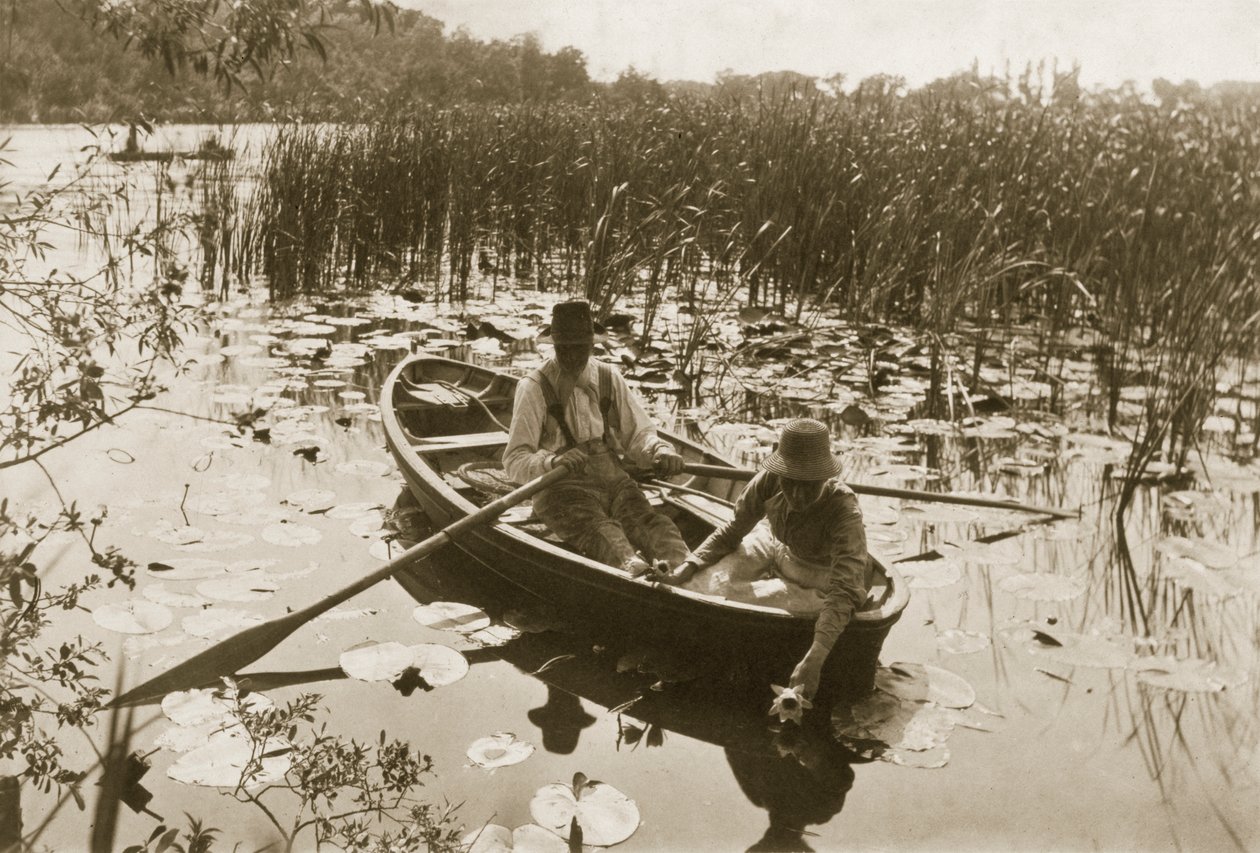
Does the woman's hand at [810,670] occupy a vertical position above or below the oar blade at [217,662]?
above

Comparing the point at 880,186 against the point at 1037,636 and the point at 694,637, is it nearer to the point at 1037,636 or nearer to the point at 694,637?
the point at 1037,636

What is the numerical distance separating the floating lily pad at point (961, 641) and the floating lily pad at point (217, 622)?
2.47 meters

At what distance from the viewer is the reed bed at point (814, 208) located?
24.2 feet

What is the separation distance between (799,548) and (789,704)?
67 centimetres

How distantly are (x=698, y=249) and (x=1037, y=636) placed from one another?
4429 mm

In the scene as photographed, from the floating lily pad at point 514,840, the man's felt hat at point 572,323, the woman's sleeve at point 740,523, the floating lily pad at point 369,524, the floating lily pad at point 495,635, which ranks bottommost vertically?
the floating lily pad at point 514,840

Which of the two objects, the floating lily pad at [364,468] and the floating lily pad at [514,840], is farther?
the floating lily pad at [364,468]

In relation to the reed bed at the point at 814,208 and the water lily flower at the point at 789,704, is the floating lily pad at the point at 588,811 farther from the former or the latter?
the reed bed at the point at 814,208

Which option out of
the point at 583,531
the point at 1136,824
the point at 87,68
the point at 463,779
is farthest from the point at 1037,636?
the point at 87,68

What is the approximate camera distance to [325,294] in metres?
9.38

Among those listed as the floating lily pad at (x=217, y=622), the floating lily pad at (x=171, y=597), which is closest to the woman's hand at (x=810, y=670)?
the floating lily pad at (x=217, y=622)

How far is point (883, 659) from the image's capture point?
3.97 m

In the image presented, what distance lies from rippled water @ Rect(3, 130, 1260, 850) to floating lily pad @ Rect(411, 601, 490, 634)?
5 centimetres

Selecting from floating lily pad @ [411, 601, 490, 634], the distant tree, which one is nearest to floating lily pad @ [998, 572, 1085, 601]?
floating lily pad @ [411, 601, 490, 634]
